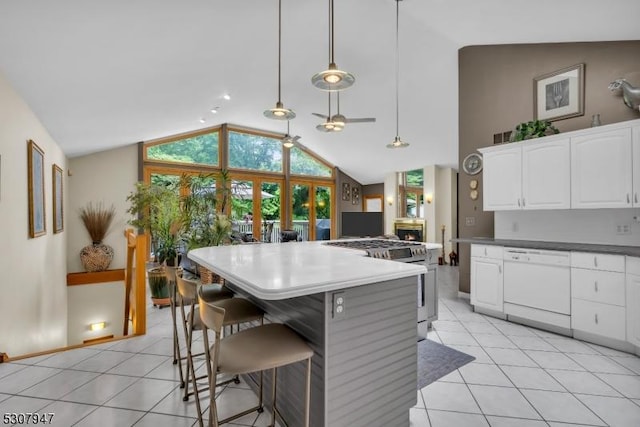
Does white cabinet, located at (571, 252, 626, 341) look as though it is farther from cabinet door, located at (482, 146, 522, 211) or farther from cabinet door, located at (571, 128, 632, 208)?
cabinet door, located at (482, 146, 522, 211)

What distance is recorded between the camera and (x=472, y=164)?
4.65 metres

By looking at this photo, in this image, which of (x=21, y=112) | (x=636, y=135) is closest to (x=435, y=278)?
(x=636, y=135)

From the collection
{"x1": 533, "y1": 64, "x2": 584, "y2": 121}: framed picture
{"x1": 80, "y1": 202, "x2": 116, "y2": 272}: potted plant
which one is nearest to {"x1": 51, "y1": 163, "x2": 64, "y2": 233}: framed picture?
{"x1": 80, "y1": 202, "x2": 116, "y2": 272}: potted plant

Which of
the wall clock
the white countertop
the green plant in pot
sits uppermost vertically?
the green plant in pot

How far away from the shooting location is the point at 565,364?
2.62m

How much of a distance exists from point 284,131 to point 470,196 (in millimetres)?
5505

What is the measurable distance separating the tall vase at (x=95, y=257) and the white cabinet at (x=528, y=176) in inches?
266

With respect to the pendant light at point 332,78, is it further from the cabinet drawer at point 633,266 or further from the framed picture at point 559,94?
the framed picture at point 559,94

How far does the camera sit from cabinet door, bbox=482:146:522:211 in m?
3.76

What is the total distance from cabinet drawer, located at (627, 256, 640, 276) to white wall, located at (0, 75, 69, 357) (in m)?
5.28

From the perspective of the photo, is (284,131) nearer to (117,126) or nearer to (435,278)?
(117,126)

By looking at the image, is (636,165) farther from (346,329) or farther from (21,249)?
(21,249)

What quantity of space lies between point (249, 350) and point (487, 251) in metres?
3.39

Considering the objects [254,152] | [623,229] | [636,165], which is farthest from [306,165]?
[636,165]
